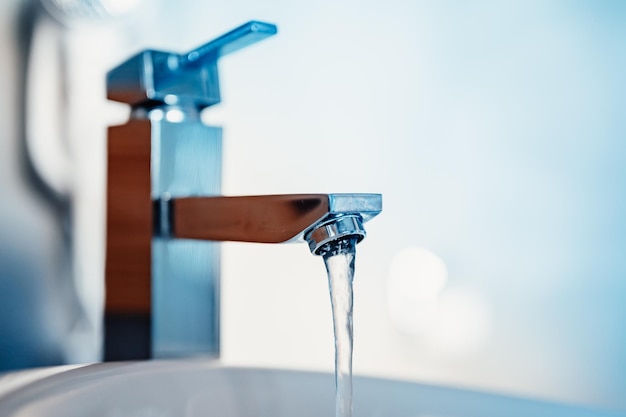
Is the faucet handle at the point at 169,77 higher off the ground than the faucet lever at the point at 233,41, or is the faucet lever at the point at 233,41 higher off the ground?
the faucet lever at the point at 233,41

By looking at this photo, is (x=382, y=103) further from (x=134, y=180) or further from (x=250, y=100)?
(x=134, y=180)

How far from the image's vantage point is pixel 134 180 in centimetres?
61

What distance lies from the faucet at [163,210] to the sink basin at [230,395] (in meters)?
0.06

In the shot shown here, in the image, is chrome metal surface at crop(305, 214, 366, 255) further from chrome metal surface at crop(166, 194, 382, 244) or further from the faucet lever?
the faucet lever

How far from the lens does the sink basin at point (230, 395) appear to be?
48cm

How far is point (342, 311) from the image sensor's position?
46cm

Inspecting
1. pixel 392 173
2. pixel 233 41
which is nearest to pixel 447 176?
pixel 392 173

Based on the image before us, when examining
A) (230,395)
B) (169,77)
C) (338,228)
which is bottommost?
(230,395)

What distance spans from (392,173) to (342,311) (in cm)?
30

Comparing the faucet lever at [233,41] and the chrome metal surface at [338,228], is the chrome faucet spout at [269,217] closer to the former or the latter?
the chrome metal surface at [338,228]

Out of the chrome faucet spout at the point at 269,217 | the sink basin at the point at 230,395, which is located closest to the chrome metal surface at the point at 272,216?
the chrome faucet spout at the point at 269,217

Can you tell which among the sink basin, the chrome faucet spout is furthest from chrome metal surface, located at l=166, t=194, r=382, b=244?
the sink basin

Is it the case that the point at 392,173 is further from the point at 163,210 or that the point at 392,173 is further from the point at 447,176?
the point at 163,210

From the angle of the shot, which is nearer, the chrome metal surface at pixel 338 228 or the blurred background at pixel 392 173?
the chrome metal surface at pixel 338 228
